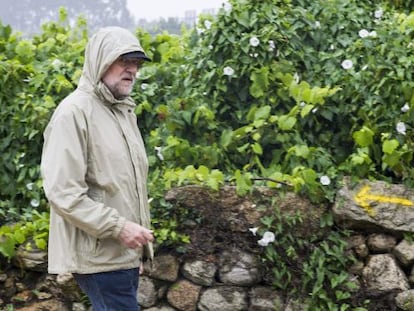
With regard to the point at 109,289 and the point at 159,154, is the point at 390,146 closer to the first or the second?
the point at 159,154

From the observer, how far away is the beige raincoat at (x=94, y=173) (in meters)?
3.15

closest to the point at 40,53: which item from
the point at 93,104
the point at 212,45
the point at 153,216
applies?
the point at 212,45

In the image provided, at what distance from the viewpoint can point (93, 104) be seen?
3.32m

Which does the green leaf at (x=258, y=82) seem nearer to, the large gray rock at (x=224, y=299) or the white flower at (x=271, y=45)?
the white flower at (x=271, y=45)

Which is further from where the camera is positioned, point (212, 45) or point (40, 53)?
point (40, 53)

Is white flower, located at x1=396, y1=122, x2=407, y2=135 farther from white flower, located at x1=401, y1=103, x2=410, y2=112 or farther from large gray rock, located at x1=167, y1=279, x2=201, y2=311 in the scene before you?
large gray rock, located at x1=167, y1=279, x2=201, y2=311

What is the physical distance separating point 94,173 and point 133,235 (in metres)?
0.28

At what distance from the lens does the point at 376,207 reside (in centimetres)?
475

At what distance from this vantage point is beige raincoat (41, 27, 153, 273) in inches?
124

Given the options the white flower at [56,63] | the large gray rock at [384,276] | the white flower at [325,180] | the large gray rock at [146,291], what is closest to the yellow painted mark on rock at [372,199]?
the white flower at [325,180]

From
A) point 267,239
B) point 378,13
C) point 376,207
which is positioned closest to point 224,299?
point 267,239

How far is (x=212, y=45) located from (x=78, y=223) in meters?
2.54

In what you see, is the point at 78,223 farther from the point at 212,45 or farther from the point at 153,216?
the point at 212,45

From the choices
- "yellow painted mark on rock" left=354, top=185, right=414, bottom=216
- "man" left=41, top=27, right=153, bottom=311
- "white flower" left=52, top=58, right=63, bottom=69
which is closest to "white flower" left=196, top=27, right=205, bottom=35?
"white flower" left=52, top=58, right=63, bottom=69
